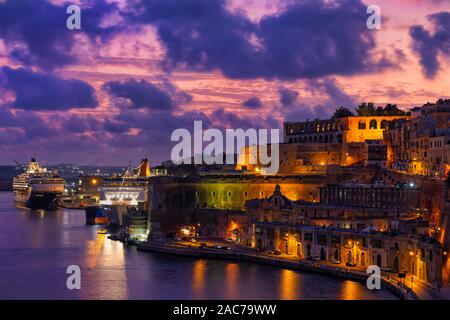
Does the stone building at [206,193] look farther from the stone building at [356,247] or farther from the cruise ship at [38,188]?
the cruise ship at [38,188]

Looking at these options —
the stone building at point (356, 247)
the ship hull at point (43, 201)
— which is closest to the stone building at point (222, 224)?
the stone building at point (356, 247)

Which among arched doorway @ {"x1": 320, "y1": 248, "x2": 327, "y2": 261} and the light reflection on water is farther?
arched doorway @ {"x1": 320, "y1": 248, "x2": 327, "y2": 261}

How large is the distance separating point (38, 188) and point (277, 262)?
143ft

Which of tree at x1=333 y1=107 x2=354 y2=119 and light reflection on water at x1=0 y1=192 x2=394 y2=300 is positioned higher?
tree at x1=333 y1=107 x2=354 y2=119

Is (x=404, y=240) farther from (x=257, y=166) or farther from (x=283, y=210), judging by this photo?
(x=257, y=166)

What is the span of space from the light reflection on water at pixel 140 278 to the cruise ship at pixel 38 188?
3173 centimetres

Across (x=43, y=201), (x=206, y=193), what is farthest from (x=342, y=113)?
(x=43, y=201)

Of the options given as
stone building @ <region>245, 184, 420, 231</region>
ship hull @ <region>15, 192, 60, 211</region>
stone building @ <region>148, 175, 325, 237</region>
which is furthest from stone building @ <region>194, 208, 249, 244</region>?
ship hull @ <region>15, 192, 60, 211</region>

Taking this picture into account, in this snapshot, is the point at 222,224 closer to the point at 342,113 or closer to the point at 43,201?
the point at 342,113

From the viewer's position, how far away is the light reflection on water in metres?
23.0

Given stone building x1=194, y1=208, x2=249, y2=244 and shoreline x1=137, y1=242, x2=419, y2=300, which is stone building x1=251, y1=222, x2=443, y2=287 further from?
stone building x1=194, y1=208, x2=249, y2=244

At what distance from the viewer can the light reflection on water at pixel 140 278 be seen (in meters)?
23.0

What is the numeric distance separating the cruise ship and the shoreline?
114 ft

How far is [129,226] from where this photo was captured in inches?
1423
